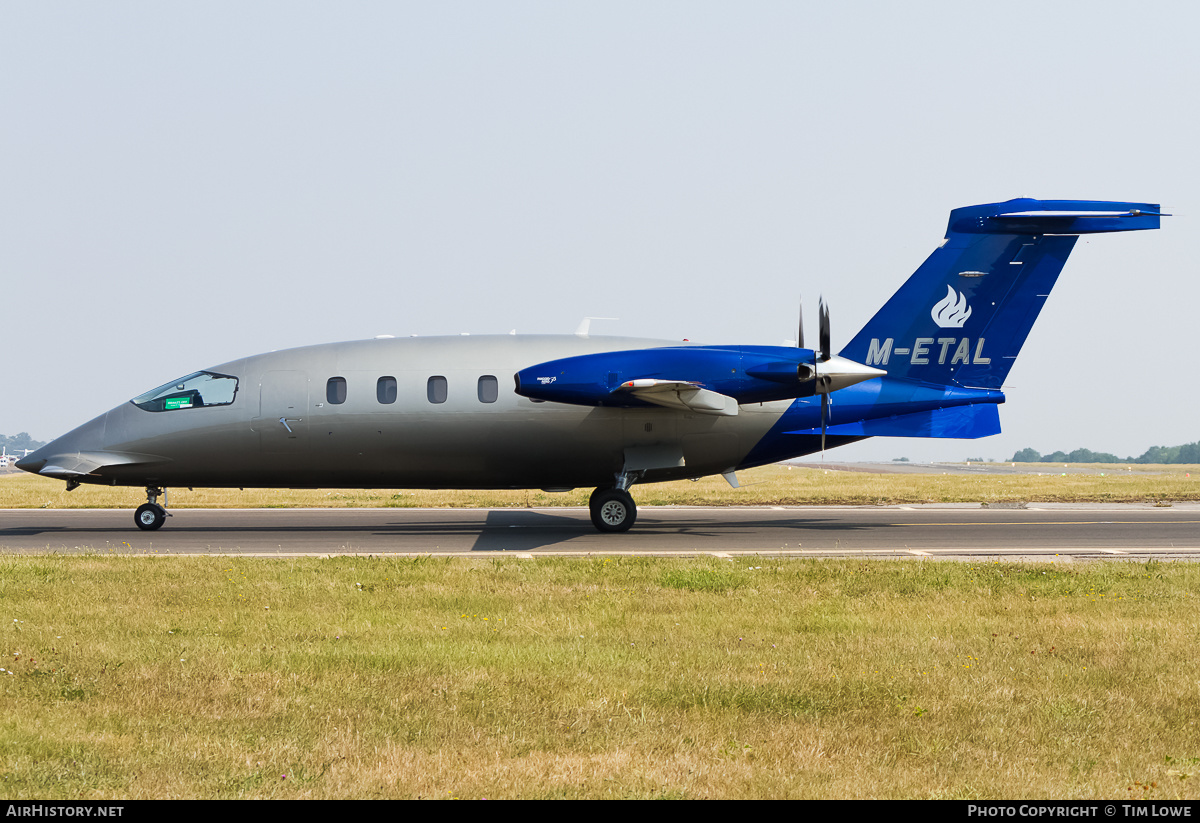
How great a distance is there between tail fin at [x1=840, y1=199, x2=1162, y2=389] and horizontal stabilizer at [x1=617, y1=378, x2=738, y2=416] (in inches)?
191

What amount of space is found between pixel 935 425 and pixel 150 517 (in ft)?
62.8

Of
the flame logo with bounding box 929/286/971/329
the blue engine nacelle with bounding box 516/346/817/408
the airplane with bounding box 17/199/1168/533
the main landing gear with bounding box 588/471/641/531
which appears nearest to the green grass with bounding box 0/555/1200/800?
the blue engine nacelle with bounding box 516/346/817/408

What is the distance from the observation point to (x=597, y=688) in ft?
27.3

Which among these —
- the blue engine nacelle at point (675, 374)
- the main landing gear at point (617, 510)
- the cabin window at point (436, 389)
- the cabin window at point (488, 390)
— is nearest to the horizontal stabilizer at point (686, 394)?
the blue engine nacelle at point (675, 374)

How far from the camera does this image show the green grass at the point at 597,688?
20.5 ft

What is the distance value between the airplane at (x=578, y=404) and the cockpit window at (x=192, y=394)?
34 millimetres

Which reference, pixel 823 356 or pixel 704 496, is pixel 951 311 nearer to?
pixel 823 356

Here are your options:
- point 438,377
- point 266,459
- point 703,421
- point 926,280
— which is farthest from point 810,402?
point 266,459

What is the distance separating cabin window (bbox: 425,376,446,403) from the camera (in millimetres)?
22875

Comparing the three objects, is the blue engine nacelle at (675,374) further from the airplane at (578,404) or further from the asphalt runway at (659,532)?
the asphalt runway at (659,532)

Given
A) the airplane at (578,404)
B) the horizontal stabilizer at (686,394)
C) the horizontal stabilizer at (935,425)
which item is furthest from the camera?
Result: the horizontal stabilizer at (935,425)

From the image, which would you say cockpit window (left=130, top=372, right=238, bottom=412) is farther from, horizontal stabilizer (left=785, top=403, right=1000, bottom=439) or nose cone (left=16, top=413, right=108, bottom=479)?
horizontal stabilizer (left=785, top=403, right=1000, bottom=439)

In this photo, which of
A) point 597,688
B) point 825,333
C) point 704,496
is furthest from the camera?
point 704,496

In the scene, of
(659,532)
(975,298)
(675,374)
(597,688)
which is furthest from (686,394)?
(597,688)
